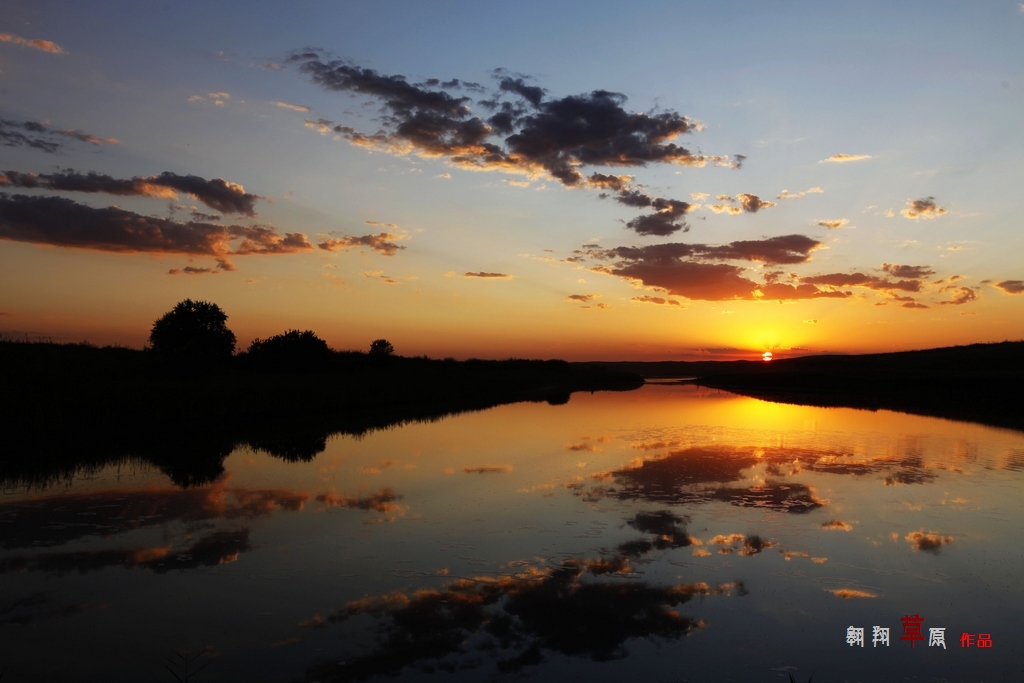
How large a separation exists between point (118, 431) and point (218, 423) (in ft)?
14.9

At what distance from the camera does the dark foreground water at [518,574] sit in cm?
692

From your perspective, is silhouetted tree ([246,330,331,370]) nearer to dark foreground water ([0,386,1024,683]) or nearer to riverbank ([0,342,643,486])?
riverbank ([0,342,643,486])

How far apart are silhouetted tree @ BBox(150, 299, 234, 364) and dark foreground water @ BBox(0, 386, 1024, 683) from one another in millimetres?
43455

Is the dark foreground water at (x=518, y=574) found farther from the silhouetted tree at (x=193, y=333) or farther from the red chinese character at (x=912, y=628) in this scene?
the silhouetted tree at (x=193, y=333)

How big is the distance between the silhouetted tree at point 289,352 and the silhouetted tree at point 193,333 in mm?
4650

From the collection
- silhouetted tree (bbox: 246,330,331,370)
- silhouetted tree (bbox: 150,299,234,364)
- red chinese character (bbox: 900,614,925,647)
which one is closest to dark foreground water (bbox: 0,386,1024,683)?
red chinese character (bbox: 900,614,925,647)

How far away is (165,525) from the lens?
12.2 meters

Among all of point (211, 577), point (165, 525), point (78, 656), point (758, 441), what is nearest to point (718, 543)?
point (211, 577)

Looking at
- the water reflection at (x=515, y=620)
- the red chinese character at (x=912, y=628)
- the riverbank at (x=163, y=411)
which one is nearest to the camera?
the water reflection at (x=515, y=620)

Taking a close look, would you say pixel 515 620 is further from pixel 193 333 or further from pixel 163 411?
pixel 193 333

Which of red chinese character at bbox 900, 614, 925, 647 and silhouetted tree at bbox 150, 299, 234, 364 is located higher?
silhouetted tree at bbox 150, 299, 234, 364

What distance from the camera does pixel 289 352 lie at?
2119 inches

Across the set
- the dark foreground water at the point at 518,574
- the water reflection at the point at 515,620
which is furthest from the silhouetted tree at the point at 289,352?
the water reflection at the point at 515,620

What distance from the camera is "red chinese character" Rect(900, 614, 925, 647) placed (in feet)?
24.7
